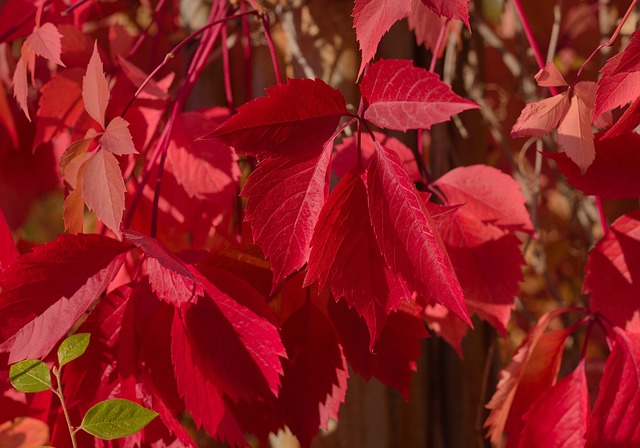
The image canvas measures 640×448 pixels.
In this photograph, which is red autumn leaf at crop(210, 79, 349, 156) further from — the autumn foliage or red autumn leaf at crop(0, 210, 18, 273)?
red autumn leaf at crop(0, 210, 18, 273)

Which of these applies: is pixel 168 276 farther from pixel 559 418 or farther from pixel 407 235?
pixel 559 418

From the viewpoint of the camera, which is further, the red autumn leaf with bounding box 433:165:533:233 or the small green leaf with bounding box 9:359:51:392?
the red autumn leaf with bounding box 433:165:533:233

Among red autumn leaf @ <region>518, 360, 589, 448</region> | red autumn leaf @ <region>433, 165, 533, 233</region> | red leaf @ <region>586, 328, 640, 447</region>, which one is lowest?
red autumn leaf @ <region>518, 360, 589, 448</region>

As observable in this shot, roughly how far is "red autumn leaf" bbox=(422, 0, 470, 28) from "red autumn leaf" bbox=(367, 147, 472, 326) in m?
0.09

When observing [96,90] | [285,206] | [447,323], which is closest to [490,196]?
[447,323]

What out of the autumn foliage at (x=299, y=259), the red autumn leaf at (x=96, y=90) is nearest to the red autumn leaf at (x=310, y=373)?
the autumn foliage at (x=299, y=259)

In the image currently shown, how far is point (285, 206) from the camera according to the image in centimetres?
44

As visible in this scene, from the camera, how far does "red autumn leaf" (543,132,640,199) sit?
0.47 m

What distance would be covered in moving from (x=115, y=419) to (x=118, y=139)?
172 millimetres

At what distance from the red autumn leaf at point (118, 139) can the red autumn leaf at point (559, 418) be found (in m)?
0.33

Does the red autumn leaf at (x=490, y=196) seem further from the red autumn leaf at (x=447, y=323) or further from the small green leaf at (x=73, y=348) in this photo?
the small green leaf at (x=73, y=348)

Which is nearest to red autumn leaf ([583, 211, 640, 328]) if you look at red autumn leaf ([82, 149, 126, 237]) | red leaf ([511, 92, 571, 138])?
red leaf ([511, 92, 571, 138])

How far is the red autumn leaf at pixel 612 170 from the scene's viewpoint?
474 mm

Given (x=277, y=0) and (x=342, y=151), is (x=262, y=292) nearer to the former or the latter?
(x=342, y=151)
